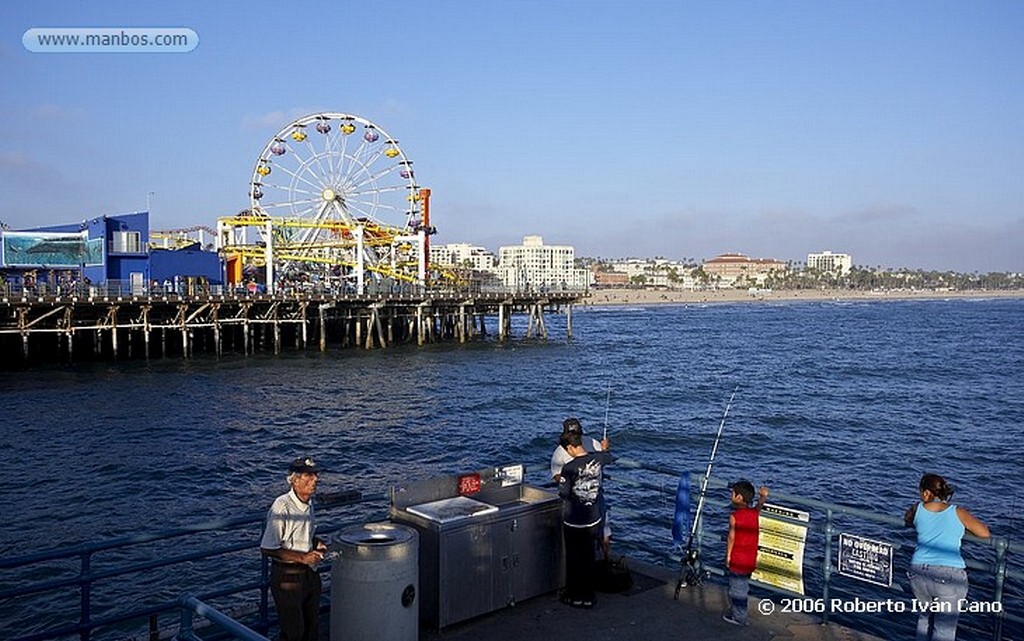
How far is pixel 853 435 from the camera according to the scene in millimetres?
27312

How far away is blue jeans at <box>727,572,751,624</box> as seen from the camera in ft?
21.3

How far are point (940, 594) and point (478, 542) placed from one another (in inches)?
129

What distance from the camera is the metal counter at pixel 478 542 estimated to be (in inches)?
253

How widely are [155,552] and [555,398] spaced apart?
2318cm

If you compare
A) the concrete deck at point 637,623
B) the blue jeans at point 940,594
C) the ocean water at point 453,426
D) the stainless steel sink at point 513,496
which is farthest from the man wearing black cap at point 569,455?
the blue jeans at point 940,594

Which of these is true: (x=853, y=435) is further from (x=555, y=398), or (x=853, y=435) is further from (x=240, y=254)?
(x=240, y=254)

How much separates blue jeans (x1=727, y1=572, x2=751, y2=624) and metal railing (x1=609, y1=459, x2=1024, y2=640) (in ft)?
1.56

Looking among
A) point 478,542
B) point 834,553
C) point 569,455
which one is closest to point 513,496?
point 569,455

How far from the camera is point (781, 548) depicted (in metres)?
6.91

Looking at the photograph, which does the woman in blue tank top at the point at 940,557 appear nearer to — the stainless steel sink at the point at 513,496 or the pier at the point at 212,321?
the stainless steel sink at the point at 513,496

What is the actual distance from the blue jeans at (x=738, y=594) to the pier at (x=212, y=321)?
43.1 metres

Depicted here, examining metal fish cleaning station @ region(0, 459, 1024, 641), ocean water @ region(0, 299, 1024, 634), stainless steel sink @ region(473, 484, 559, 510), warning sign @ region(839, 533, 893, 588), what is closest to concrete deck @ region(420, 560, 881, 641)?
metal fish cleaning station @ region(0, 459, 1024, 641)

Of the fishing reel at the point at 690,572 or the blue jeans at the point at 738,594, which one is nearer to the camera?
the blue jeans at the point at 738,594

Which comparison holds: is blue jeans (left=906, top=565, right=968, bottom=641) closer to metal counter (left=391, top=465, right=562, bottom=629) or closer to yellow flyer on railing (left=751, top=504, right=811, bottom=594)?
yellow flyer on railing (left=751, top=504, right=811, bottom=594)
